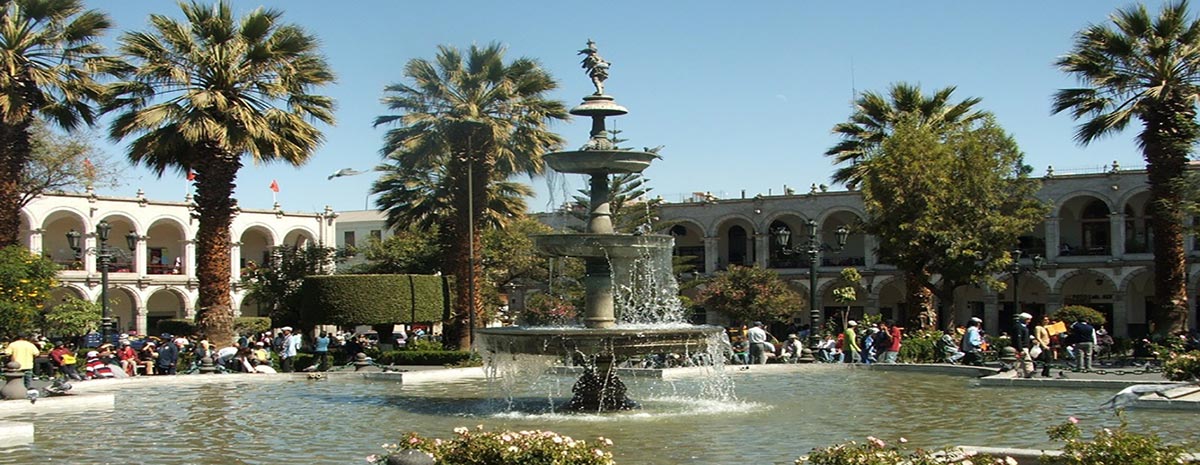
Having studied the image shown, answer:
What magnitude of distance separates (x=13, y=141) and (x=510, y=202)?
14823mm

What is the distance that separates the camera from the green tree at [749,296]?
38.9 metres

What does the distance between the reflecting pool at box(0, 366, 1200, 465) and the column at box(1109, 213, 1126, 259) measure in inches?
1024

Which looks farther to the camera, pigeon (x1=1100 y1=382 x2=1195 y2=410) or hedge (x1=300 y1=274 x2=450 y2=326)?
hedge (x1=300 y1=274 x2=450 y2=326)

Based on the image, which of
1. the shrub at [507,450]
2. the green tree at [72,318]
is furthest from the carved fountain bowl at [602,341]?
the green tree at [72,318]

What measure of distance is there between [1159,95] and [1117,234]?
17.1 meters

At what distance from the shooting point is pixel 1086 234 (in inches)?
1809

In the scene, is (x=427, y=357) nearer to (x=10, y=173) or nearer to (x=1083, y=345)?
(x=10, y=173)

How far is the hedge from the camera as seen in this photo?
3347cm

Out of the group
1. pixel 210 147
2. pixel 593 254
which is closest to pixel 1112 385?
pixel 593 254

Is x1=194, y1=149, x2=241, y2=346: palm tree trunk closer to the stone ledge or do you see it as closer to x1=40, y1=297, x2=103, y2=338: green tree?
x1=40, y1=297, x2=103, y2=338: green tree

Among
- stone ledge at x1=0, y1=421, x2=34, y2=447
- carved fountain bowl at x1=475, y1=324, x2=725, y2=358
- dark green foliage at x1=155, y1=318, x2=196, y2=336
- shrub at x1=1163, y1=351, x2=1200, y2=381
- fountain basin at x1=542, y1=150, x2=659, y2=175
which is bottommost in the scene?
dark green foliage at x1=155, y1=318, x2=196, y2=336

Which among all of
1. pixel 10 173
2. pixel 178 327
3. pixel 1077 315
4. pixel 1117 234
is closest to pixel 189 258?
pixel 178 327

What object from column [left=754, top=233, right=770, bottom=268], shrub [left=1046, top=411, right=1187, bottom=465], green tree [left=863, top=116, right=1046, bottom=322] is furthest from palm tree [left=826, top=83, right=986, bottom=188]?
shrub [left=1046, top=411, right=1187, bottom=465]

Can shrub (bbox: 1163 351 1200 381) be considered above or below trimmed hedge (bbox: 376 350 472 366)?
above
